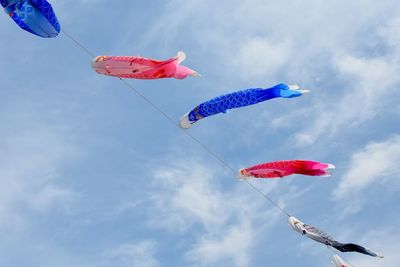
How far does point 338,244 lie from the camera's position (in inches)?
1639

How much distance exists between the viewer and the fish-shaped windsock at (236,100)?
3781cm

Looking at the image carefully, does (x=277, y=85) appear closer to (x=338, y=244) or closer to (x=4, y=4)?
(x=338, y=244)

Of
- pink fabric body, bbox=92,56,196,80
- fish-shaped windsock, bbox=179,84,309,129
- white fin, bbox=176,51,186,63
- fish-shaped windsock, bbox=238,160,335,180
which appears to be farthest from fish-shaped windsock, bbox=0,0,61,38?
fish-shaped windsock, bbox=238,160,335,180

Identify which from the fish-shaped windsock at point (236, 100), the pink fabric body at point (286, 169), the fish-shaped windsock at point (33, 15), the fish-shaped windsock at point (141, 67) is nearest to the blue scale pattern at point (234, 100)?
the fish-shaped windsock at point (236, 100)

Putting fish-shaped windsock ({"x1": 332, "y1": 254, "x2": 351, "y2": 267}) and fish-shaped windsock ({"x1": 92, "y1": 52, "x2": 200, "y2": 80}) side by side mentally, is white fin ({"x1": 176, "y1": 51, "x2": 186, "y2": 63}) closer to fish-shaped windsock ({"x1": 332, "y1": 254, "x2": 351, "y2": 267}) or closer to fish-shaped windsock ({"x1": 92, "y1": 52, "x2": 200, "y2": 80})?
fish-shaped windsock ({"x1": 92, "y1": 52, "x2": 200, "y2": 80})

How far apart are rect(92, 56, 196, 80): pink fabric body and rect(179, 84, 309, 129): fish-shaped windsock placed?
13.4 feet

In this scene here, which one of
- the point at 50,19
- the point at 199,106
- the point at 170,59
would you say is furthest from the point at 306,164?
the point at 50,19

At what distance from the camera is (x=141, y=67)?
3766cm

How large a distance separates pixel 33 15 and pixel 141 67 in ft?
24.0

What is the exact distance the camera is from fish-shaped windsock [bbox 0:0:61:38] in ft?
118

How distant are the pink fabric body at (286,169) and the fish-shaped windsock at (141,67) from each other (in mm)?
9706

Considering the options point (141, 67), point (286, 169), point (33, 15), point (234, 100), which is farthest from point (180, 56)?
point (286, 169)

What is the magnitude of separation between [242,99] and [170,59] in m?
5.92

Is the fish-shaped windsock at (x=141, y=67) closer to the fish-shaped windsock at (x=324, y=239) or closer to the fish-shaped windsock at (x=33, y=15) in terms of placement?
the fish-shaped windsock at (x=33, y=15)
